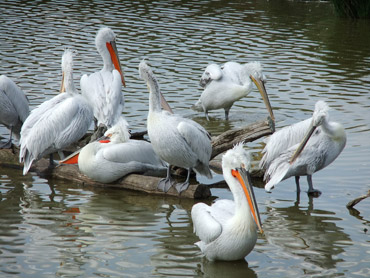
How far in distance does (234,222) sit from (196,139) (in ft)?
4.92

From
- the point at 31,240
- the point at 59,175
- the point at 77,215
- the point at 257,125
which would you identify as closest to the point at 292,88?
the point at 257,125

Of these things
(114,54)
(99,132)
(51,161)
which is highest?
(114,54)

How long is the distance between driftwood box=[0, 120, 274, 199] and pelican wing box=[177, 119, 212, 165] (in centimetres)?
28

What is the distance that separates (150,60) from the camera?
11227 mm

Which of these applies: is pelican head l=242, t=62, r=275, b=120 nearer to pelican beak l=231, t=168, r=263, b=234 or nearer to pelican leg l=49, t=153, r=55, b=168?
pelican leg l=49, t=153, r=55, b=168

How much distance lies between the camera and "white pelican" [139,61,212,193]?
5.63 meters

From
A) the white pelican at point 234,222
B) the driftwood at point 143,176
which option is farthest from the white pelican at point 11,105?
the white pelican at point 234,222

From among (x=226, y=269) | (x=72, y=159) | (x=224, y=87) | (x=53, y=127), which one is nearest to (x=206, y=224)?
(x=226, y=269)

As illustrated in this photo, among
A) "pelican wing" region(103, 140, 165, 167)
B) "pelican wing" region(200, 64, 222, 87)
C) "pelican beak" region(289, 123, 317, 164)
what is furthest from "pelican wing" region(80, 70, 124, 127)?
"pelican beak" region(289, 123, 317, 164)

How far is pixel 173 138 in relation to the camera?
5.62 metres

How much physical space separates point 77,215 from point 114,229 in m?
0.47

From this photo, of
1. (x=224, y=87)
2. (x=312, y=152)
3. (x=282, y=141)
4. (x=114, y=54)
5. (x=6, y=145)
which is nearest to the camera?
(x=312, y=152)

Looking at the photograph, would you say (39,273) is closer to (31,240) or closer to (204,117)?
(31,240)

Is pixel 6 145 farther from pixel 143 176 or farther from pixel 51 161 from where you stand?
pixel 143 176
